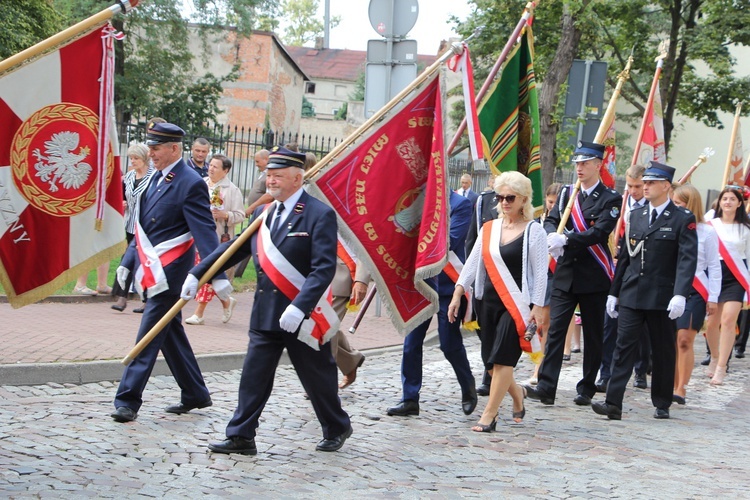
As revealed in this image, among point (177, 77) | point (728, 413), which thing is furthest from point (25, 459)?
point (177, 77)

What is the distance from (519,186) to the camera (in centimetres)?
735

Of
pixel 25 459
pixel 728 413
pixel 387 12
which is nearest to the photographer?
pixel 25 459

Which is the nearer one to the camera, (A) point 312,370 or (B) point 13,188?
(B) point 13,188

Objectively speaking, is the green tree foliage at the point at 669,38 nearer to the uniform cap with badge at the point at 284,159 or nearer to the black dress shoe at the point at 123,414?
the uniform cap with badge at the point at 284,159

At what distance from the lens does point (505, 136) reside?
9094mm

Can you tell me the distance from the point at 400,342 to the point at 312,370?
4.94m

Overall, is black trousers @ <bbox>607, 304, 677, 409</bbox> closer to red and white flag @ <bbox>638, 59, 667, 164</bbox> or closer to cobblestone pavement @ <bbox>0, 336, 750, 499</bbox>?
cobblestone pavement @ <bbox>0, 336, 750, 499</bbox>

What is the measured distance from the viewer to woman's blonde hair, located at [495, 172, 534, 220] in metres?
7.35

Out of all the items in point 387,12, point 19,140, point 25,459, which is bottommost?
point 25,459

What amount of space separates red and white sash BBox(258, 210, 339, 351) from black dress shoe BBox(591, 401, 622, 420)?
9.27ft

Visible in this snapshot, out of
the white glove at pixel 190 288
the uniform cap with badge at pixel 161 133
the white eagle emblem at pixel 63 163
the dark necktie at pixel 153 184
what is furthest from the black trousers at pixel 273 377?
the uniform cap with badge at pixel 161 133

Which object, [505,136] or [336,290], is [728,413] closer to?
[505,136]

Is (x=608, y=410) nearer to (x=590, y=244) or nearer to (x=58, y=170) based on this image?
(x=590, y=244)

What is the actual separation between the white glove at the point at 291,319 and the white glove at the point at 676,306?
3.34 metres
